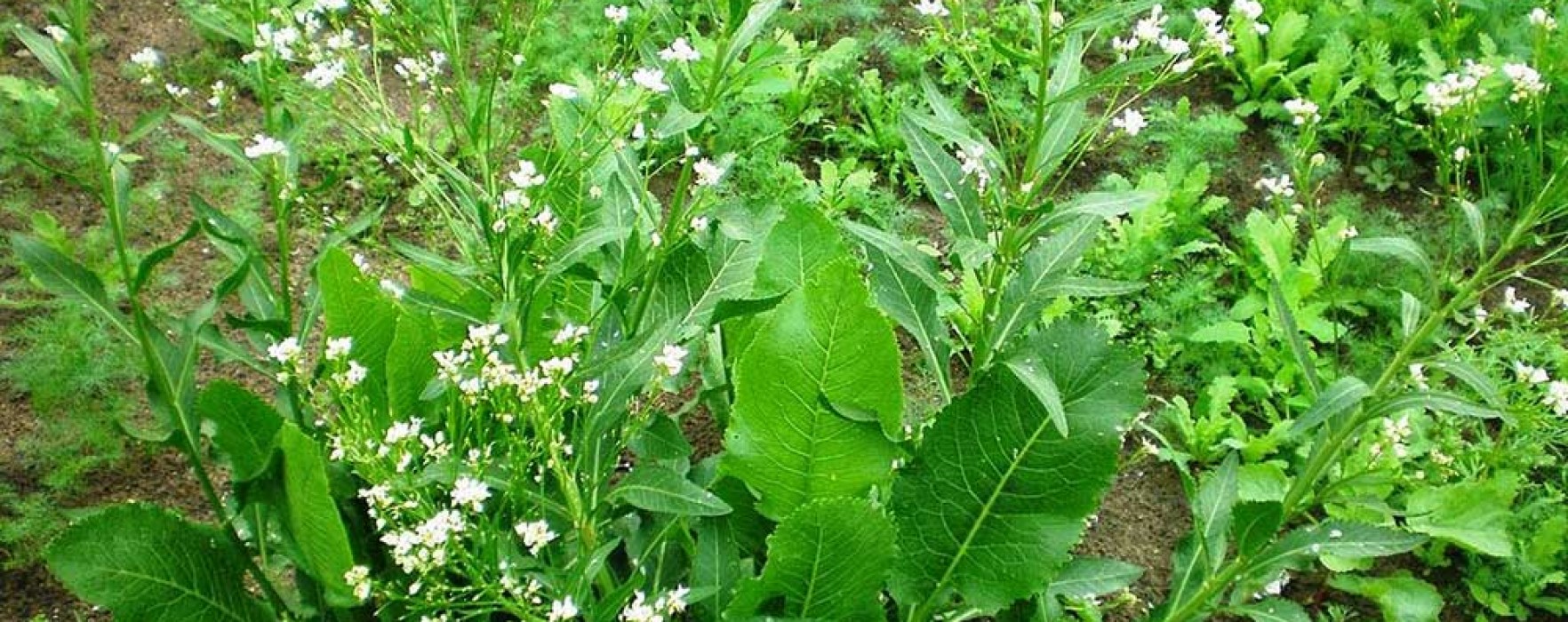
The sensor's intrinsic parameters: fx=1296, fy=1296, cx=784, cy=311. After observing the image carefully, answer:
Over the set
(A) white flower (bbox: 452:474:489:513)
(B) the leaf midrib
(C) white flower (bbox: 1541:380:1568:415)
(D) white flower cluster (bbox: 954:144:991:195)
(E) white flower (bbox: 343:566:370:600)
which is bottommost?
(B) the leaf midrib

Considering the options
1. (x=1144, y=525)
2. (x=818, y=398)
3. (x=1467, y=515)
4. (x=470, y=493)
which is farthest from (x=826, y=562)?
(x=1467, y=515)

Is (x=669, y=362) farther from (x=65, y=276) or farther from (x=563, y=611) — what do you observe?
(x=65, y=276)

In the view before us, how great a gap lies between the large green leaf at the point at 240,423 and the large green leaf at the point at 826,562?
0.90 meters

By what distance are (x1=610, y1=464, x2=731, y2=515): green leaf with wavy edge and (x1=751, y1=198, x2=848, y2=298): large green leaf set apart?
64 centimetres

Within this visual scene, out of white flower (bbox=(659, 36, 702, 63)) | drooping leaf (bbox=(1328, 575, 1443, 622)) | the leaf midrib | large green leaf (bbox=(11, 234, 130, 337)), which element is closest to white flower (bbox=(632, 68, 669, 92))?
white flower (bbox=(659, 36, 702, 63))

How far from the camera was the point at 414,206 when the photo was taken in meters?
3.84

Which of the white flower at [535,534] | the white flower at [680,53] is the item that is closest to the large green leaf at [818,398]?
the white flower at [680,53]

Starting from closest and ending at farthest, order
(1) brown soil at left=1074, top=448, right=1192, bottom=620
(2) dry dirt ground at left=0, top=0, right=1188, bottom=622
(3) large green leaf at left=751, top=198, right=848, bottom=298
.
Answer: (3) large green leaf at left=751, top=198, right=848, bottom=298, (2) dry dirt ground at left=0, top=0, right=1188, bottom=622, (1) brown soil at left=1074, top=448, right=1192, bottom=620

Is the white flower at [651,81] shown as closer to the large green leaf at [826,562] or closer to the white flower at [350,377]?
the white flower at [350,377]

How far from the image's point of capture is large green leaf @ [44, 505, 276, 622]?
2.21m

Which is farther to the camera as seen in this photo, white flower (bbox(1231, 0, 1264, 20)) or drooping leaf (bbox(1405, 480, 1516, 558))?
drooping leaf (bbox(1405, 480, 1516, 558))

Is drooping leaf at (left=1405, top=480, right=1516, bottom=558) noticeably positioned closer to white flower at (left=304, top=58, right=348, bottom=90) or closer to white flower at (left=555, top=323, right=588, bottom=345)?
white flower at (left=555, top=323, right=588, bottom=345)

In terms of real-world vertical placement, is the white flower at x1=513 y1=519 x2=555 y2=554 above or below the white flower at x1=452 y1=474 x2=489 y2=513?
below

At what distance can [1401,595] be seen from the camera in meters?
→ 3.07
